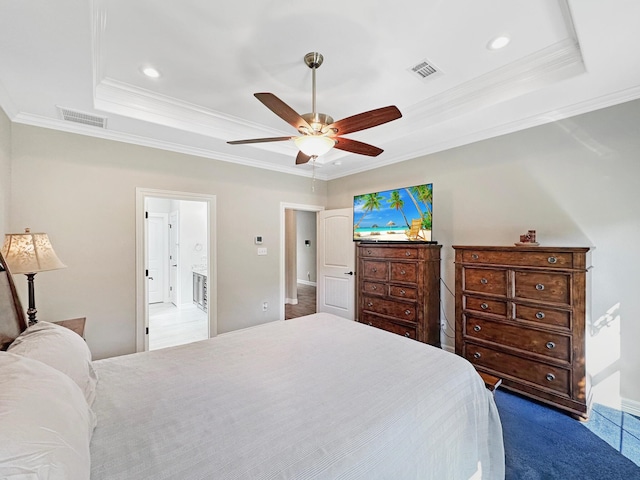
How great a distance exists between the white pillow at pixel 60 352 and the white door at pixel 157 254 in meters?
5.30

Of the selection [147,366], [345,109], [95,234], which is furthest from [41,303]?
[345,109]

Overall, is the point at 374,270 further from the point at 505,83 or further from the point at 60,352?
the point at 60,352

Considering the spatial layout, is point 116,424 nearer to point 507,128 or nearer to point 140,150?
point 140,150

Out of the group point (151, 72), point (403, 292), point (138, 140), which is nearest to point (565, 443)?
point (403, 292)

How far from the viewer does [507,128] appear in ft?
9.83

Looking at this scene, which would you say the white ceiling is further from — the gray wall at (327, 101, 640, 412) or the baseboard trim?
the baseboard trim

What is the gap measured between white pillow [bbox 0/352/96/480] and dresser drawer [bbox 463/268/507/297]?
9.90 ft

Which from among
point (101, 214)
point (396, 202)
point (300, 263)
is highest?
point (396, 202)

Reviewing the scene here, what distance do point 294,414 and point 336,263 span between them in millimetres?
3548

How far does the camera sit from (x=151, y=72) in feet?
7.65

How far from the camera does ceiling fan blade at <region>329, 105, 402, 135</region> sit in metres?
1.80

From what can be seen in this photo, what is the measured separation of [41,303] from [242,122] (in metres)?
2.79

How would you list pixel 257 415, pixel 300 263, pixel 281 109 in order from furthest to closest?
1. pixel 300 263
2. pixel 281 109
3. pixel 257 415

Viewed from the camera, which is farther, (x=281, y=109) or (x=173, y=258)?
(x=173, y=258)
